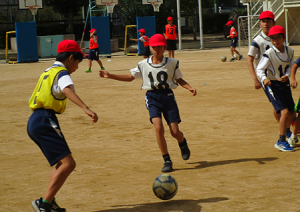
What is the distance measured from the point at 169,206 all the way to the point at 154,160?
1803 millimetres

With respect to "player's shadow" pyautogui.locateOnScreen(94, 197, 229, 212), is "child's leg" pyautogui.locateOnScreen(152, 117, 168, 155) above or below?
above

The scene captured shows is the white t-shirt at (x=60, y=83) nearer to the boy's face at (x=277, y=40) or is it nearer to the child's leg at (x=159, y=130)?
the child's leg at (x=159, y=130)

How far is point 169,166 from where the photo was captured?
5840mm

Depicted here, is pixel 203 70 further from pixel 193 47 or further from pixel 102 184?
pixel 193 47

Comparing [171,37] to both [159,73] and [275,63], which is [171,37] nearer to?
[275,63]

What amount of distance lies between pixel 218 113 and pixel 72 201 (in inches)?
210

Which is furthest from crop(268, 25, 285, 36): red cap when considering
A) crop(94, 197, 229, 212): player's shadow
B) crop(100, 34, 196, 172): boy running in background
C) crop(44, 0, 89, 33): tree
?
crop(44, 0, 89, 33): tree

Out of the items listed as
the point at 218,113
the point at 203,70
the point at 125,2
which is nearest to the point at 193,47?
the point at 125,2

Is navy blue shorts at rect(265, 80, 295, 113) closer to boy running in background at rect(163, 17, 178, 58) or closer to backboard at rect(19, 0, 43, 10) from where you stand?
boy running in background at rect(163, 17, 178, 58)

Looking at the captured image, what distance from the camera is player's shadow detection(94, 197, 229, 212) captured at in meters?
4.55

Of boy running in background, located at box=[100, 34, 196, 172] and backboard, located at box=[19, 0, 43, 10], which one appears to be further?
backboard, located at box=[19, 0, 43, 10]

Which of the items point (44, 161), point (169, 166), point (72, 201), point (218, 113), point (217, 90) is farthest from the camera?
point (217, 90)

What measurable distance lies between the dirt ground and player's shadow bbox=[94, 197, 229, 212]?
1cm

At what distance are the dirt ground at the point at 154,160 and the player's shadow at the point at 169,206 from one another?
0.4 inches
